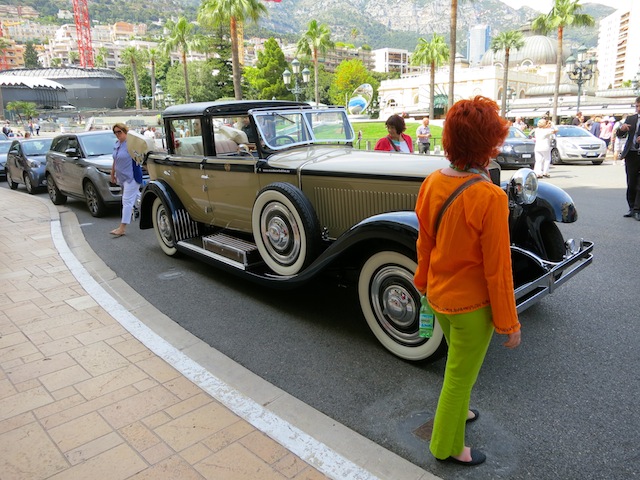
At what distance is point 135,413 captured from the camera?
2.94 meters

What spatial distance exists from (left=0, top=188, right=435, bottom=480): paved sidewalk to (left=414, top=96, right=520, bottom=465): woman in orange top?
1.87ft

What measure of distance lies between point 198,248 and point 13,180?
12857mm

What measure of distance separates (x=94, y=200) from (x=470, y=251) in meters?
9.30

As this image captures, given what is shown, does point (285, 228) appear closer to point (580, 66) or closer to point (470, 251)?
point (470, 251)

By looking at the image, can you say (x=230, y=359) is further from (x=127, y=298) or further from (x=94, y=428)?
(x=127, y=298)

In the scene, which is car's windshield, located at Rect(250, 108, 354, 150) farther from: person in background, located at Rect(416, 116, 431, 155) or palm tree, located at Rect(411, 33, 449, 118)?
palm tree, located at Rect(411, 33, 449, 118)

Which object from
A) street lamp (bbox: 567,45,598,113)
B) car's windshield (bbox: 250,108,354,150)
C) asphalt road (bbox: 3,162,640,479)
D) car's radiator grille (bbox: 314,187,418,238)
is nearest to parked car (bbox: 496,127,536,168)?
asphalt road (bbox: 3,162,640,479)

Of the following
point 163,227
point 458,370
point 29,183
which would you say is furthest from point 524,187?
point 29,183

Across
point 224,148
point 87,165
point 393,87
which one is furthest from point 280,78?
point 224,148

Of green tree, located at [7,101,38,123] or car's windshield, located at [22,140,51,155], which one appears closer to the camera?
car's windshield, located at [22,140,51,155]

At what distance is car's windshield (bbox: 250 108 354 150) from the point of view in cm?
490

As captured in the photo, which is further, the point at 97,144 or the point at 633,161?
the point at 97,144

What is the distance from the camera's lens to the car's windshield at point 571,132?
1753 cm

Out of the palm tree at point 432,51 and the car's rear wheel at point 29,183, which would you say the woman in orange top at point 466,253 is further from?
the palm tree at point 432,51
